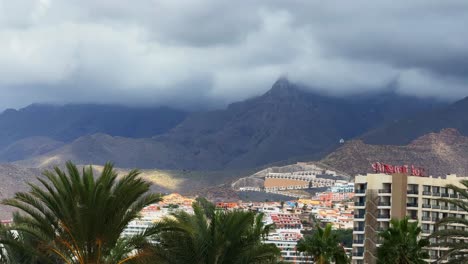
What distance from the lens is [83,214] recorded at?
41.2 m

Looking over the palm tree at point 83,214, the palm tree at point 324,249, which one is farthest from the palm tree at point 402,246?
the palm tree at point 83,214

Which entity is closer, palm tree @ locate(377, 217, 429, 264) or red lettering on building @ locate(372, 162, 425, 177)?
palm tree @ locate(377, 217, 429, 264)

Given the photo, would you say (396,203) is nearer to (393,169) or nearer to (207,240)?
(393,169)

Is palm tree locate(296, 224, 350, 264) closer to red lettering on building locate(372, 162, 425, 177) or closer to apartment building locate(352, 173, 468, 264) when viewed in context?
apartment building locate(352, 173, 468, 264)

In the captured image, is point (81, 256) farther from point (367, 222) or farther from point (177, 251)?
point (367, 222)

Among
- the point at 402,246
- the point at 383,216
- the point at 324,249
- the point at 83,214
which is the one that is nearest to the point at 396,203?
the point at 383,216

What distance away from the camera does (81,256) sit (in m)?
42.2

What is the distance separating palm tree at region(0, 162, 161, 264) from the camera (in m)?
41.3

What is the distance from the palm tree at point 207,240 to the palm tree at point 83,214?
2.16 m

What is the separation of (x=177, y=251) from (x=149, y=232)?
289 centimetres

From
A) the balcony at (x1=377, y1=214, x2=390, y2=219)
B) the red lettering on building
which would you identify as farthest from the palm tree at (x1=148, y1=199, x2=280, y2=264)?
the red lettering on building

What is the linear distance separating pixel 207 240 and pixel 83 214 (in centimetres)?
660

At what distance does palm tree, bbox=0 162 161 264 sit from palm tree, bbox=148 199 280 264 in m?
2.16

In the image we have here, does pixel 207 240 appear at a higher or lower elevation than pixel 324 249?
lower
